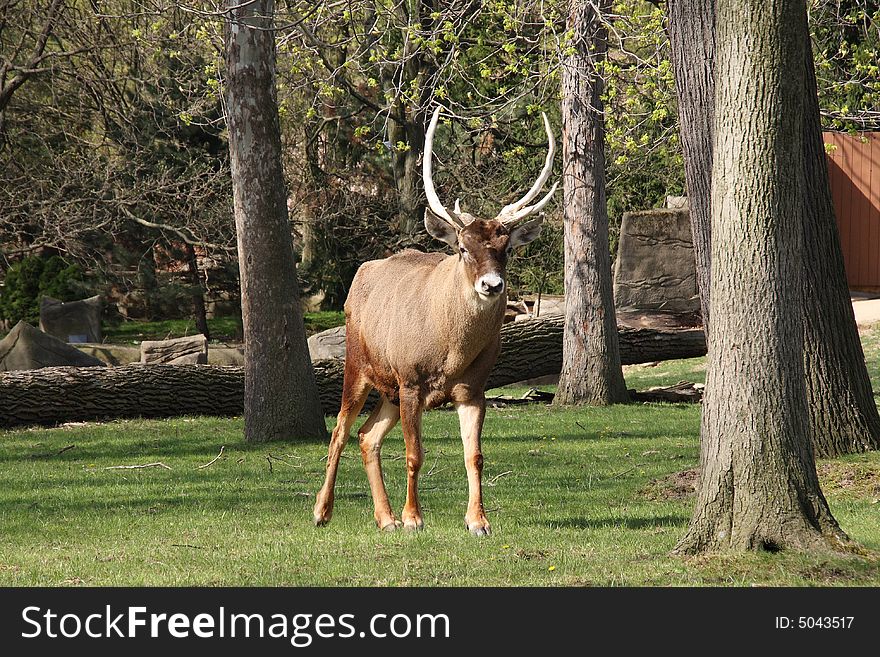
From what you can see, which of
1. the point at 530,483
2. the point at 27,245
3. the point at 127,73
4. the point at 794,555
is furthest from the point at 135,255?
the point at 794,555

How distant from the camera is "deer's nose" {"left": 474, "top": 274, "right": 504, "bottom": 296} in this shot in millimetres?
7105

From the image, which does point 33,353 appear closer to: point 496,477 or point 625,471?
point 496,477

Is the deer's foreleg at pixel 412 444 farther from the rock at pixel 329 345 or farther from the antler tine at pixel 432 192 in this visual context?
the rock at pixel 329 345

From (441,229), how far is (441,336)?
0.72 meters

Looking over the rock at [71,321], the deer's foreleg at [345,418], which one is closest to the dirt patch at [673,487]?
the deer's foreleg at [345,418]

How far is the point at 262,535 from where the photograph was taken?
A: 7.75m

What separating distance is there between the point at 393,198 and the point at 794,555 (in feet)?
68.7

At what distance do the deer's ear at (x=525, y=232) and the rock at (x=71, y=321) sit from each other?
18324 mm

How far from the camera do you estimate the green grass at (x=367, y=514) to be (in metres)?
6.28

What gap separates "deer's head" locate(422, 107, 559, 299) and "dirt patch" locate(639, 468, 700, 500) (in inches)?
103

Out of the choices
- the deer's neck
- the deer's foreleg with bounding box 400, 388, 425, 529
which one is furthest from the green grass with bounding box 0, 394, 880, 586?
the deer's neck

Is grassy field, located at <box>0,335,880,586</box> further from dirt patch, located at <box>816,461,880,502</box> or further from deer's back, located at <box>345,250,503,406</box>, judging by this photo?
deer's back, located at <box>345,250,503,406</box>

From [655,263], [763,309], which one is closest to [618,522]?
[763,309]

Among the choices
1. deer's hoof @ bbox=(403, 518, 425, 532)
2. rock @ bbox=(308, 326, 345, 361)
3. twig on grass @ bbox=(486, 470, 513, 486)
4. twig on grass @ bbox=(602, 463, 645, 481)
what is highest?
rock @ bbox=(308, 326, 345, 361)
